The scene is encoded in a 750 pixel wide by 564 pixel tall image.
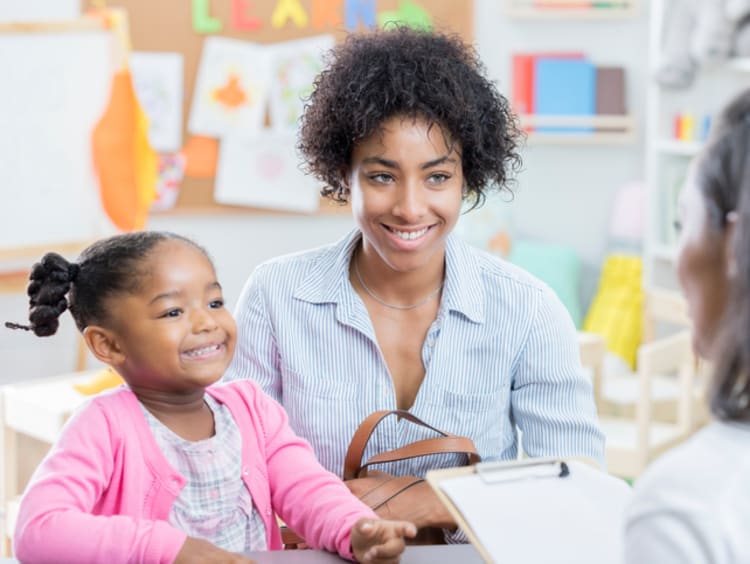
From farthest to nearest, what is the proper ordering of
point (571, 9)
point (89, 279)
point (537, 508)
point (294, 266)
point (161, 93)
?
point (571, 9), point (161, 93), point (294, 266), point (89, 279), point (537, 508)

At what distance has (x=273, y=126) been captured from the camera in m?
3.84

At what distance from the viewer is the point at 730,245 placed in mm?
756

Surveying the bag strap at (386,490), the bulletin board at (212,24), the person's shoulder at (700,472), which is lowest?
the bag strap at (386,490)

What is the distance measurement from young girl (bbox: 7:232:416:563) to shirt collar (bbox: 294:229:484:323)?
354 millimetres

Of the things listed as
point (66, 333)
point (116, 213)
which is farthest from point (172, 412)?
point (66, 333)

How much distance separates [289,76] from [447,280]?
7.61 feet

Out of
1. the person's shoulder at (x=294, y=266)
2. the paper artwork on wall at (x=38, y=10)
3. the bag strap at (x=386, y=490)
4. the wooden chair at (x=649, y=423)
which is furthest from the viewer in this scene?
the paper artwork on wall at (x=38, y=10)

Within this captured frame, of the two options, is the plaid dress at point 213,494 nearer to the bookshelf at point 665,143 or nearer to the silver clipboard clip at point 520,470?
the silver clipboard clip at point 520,470

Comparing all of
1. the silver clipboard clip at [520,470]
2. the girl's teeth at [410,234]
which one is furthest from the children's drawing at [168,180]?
the silver clipboard clip at [520,470]

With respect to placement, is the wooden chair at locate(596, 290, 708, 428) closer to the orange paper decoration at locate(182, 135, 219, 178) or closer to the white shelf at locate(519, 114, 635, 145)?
the white shelf at locate(519, 114, 635, 145)

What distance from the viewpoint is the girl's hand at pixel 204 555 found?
1.06 metres

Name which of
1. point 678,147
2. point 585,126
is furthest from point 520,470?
point 585,126

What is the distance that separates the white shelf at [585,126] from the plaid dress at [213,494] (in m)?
2.92

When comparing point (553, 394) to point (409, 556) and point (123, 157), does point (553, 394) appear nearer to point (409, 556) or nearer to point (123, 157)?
point (409, 556)
